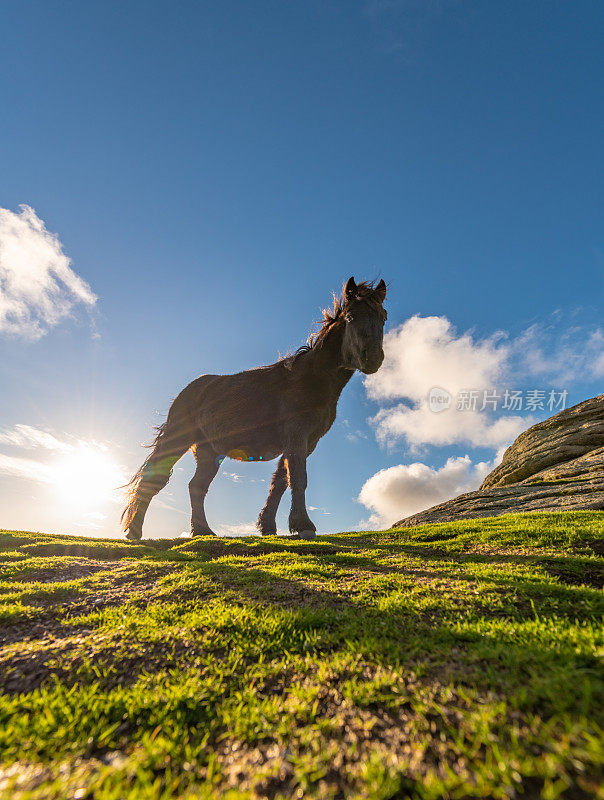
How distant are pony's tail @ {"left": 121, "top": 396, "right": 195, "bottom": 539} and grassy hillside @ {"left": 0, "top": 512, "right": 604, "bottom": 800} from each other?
8.43 meters

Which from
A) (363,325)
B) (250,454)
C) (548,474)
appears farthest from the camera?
(548,474)

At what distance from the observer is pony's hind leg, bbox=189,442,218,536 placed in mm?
14344

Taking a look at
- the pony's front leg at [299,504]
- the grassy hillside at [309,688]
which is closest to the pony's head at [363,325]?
the pony's front leg at [299,504]

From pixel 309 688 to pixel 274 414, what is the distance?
10245mm

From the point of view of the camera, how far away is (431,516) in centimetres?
1778

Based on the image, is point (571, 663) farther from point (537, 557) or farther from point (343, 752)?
point (537, 557)

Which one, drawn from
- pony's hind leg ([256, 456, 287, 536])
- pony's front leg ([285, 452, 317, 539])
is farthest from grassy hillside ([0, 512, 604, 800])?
pony's hind leg ([256, 456, 287, 536])

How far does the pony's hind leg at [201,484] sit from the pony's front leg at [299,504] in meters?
5.18

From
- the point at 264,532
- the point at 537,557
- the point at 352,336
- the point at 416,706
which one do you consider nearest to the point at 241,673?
the point at 416,706

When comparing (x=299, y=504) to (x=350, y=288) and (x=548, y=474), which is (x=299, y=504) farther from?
(x=548, y=474)

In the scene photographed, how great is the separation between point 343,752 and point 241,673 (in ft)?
4.66

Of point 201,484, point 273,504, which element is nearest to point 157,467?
point 201,484

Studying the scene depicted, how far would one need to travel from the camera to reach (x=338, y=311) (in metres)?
11.8

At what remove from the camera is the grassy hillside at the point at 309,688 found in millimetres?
1910
